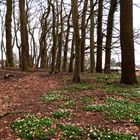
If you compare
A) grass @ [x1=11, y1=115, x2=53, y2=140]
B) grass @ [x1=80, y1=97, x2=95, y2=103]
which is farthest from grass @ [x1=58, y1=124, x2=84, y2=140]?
grass @ [x1=80, y1=97, x2=95, y2=103]

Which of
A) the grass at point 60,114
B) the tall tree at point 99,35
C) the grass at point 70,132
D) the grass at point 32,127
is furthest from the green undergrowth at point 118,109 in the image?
the tall tree at point 99,35

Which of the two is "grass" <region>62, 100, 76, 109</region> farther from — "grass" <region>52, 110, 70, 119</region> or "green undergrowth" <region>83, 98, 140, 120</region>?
"grass" <region>52, 110, 70, 119</region>

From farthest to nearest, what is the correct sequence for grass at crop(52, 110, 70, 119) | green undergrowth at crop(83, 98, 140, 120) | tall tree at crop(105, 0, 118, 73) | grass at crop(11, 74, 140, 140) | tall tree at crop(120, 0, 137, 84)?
tall tree at crop(105, 0, 118, 73), tall tree at crop(120, 0, 137, 84), green undergrowth at crop(83, 98, 140, 120), grass at crop(52, 110, 70, 119), grass at crop(11, 74, 140, 140)

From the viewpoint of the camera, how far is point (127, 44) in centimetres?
2283

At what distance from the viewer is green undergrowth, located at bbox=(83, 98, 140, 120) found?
12.3 meters

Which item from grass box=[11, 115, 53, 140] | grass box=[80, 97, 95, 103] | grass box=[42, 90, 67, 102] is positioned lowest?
grass box=[11, 115, 53, 140]

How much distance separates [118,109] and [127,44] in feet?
33.3

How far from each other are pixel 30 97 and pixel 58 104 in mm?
2651

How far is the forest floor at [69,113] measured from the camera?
32.1 ft

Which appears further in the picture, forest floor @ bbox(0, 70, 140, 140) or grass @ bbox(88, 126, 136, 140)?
forest floor @ bbox(0, 70, 140, 140)

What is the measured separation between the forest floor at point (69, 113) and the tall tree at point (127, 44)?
3.01m

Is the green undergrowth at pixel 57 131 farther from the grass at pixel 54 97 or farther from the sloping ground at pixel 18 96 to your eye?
the grass at pixel 54 97

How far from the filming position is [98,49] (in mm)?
34406

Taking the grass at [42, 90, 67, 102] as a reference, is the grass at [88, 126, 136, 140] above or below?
below
